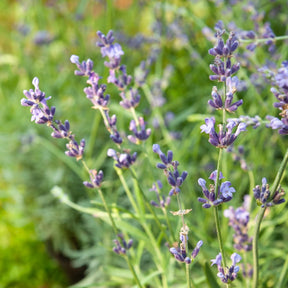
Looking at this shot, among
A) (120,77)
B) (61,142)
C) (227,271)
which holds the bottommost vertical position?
(227,271)

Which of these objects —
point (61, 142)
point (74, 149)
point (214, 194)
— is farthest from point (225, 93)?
point (61, 142)

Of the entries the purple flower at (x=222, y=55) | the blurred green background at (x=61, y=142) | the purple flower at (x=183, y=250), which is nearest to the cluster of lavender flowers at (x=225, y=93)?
the purple flower at (x=222, y=55)

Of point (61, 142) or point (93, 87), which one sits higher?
point (61, 142)

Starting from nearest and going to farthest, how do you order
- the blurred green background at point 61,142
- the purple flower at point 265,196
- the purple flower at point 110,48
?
the purple flower at point 265,196 < the purple flower at point 110,48 < the blurred green background at point 61,142

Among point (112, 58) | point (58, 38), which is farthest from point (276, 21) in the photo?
point (112, 58)

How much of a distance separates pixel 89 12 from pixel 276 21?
0.80 m

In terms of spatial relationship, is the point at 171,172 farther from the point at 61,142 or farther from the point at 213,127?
the point at 61,142

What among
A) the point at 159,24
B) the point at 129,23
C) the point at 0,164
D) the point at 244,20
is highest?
the point at 129,23

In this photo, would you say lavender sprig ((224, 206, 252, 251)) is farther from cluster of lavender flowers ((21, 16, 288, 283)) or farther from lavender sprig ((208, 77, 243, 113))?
lavender sprig ((208, 77, 243, 113))

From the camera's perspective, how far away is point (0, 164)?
1.50 metres

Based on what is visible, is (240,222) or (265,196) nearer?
(265,196)

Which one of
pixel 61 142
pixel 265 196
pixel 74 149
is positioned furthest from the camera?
pixel 61 142

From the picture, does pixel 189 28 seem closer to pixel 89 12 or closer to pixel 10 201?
pixel 89 12

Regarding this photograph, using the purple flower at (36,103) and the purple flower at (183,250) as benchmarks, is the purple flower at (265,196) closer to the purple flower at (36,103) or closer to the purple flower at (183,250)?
the purple flower at (183,250)
